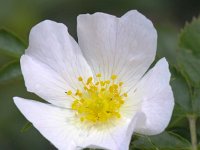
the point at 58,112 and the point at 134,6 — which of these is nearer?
the point at 58,112

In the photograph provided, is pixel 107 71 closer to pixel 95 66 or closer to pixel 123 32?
pixel 95 66

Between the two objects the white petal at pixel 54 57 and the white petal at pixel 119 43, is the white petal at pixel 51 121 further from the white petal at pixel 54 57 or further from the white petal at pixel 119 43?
the white petal at pixel 119 43

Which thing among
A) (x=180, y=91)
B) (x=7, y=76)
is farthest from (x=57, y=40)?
(x=180, y=91)

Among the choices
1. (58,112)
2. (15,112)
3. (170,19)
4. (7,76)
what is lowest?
(15,112)

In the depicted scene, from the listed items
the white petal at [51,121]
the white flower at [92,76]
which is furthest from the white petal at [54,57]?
the white petal at [51,121]

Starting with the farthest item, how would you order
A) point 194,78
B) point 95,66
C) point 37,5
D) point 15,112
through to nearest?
point 37,5
point 15,112
point 95,66
point 194,78

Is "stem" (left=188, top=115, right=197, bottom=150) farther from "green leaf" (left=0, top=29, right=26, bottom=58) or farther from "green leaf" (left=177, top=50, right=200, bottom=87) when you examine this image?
"green leaf" (left=0, top=29, right=26, bottom=58)

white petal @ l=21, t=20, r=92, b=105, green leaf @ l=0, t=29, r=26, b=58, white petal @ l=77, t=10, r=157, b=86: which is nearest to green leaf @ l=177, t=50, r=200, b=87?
white petal @ l=77, t=10, r=157, b=86
